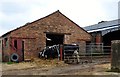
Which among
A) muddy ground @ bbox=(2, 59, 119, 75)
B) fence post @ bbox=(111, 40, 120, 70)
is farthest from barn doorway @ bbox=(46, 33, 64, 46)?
fence post @ bbox=(111, 40, 120, 70)

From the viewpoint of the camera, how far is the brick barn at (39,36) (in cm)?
2619

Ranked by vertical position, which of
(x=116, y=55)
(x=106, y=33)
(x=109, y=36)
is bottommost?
(x=116, y=55)

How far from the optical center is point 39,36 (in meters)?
27.2

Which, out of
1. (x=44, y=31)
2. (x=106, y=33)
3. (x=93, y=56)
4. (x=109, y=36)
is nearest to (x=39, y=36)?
(x=44, y=31)

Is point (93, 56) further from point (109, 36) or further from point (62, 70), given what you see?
point (109, 36)

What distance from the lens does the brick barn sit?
2619cm

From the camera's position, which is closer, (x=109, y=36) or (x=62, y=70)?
(x=62, y=70)

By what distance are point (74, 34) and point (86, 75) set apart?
16.6m

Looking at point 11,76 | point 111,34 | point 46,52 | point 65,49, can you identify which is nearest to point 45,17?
point 46,52

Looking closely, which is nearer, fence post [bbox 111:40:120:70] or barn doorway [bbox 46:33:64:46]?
fence post [bbox 111:40:120:70]

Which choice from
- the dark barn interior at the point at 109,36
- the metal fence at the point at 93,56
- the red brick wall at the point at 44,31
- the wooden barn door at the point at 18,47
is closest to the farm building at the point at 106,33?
the dark barn interior at the point at 109,36

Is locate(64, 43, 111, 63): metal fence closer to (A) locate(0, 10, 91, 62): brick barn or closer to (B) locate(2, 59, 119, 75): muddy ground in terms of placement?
(B) locate(2, 59, 119, 75): muddy ground

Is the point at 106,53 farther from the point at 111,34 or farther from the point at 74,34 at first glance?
the point at 111,34

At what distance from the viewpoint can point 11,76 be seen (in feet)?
45.7
